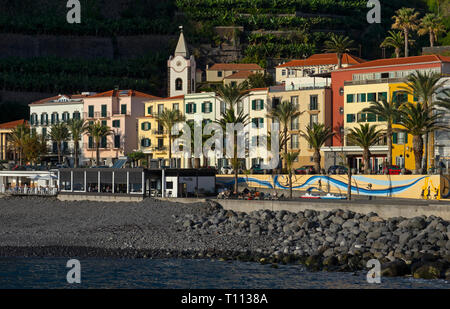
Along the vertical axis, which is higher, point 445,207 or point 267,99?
point 267,99

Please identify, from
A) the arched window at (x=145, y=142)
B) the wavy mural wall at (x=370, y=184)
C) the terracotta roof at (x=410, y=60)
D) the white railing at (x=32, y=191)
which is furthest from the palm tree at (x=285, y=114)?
the white railing at (x=32, y=191)

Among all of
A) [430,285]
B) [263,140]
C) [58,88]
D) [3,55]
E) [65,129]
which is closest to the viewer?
[430,285]

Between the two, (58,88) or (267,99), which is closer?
(267,99)

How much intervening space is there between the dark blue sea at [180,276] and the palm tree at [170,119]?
37.5 metres

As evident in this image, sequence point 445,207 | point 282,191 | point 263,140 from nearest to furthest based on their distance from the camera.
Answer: point 445,207, point 282,191, point 263,140

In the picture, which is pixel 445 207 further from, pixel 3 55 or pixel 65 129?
pixel 3 55

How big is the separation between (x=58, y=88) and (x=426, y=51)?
5327 cm

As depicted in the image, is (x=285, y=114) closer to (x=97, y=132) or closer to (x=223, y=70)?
(x=97, y=132)

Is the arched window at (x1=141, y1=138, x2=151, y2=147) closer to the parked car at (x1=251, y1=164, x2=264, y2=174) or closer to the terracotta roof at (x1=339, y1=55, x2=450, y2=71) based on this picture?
the parked car at (x1=251, y1=164, x2=264, y2=174)

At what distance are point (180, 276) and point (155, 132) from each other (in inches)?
1872

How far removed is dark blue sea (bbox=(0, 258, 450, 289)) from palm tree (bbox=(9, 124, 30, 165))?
160ft
